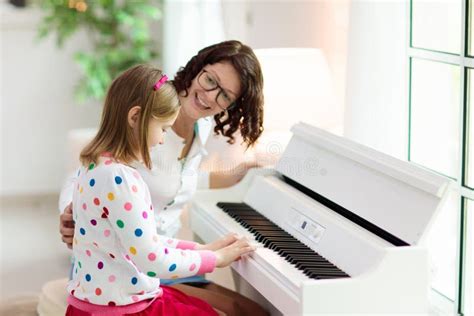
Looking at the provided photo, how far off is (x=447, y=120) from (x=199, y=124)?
2.45ft

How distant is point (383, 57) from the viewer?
2869mm

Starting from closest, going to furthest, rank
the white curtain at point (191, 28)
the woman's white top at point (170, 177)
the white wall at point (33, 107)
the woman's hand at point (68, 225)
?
the woman's hand at point (68, 225)
the woman's white top at point (170, 177)
the white curtain at point (191, 28)
the white wall at point (33, 107)

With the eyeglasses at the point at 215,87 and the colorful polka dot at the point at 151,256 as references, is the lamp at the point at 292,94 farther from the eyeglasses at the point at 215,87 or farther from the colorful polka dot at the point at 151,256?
the colorful polka dot at the point at 151,256

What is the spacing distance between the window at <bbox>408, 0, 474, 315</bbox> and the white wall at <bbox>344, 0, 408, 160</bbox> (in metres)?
0.07

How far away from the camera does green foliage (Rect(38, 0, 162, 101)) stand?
545cm

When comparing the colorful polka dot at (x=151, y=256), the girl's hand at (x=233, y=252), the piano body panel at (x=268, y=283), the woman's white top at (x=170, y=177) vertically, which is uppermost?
the woman's white top at (x=170, y=177)

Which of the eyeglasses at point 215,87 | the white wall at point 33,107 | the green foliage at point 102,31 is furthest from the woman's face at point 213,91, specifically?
the white wall at point 33,107

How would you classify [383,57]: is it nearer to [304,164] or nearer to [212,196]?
[304,164]

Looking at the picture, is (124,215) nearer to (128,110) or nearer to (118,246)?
(118,246)

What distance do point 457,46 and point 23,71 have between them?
381 cm

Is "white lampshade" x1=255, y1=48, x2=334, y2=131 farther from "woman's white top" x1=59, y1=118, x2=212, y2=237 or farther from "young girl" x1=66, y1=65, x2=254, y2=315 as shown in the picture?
"young girl" x1=66, y1=65, x2=254, y2=315

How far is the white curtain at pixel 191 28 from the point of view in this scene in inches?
187

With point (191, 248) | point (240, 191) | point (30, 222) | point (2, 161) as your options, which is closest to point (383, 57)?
point (240, 191)

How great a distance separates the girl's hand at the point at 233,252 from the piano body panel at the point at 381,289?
398 millimetres
